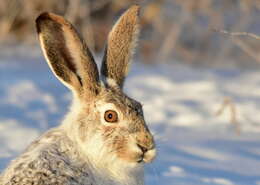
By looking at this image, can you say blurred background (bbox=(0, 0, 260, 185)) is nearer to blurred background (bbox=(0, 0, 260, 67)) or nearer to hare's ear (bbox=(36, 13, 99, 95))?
blurred background (bbox=(0, 0, 260, 67))

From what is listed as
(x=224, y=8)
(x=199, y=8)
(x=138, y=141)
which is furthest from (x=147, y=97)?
(x=138, y=141)

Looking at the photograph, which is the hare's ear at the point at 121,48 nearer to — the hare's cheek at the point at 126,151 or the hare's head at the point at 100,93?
the hare's head at the point at 100,93

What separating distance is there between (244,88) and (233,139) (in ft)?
8.68

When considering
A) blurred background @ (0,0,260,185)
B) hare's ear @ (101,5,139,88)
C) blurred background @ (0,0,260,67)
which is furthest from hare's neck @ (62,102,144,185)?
blurred background @ (0,0,260,67)

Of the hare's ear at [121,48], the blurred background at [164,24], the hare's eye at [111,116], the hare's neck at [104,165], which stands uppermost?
the blurred background at [164,24]

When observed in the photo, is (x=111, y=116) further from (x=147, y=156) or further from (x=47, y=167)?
(x=47, y=167)

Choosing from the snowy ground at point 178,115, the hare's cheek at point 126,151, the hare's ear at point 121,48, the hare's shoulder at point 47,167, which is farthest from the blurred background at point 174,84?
the hare's shoulder at point 47,167

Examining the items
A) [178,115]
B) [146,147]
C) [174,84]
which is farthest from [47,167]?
[174,84]

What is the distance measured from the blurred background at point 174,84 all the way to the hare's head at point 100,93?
0.61 meters

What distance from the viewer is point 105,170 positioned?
386cm

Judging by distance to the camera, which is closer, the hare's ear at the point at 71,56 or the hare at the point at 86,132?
the hare at the point at 86,132

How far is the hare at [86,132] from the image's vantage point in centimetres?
361

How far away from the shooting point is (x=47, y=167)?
3.56 metres

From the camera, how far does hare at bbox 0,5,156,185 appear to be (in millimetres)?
3605
